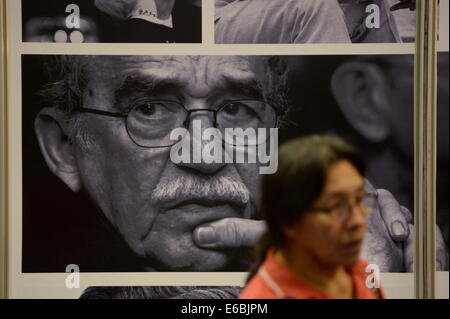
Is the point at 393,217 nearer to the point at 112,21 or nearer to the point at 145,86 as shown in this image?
the point at 145,86

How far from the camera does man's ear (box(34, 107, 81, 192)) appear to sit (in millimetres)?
2039

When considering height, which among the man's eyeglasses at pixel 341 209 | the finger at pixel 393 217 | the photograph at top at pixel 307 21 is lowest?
the finger at pixel 393 217

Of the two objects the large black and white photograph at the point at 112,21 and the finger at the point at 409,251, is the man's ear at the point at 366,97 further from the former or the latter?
the large black and white photograph at the point at 112,21

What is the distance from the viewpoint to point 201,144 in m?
2.05

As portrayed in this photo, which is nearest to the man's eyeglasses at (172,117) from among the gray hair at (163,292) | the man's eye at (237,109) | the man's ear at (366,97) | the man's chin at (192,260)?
the man's eye at (237,109)

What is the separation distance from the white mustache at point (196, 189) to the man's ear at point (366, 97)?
0.45 meters

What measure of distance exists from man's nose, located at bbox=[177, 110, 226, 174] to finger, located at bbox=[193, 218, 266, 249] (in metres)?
0.19

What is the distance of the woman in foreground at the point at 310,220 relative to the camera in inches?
41.7

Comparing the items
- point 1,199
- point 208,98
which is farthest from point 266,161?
point 1,199

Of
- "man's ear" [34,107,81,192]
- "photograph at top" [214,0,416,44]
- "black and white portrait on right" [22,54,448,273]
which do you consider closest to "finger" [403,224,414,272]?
"black and white portrait on right" [22,54,448,273]

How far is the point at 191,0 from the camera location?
2.03m

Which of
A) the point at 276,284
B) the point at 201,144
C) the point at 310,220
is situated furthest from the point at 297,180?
the point at 201,144

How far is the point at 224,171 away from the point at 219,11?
1.79 ft

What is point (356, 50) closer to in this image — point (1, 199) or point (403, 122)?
point (403, 122)
